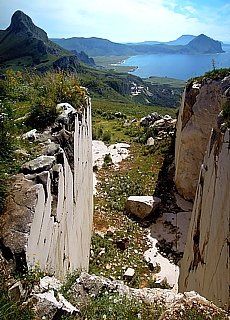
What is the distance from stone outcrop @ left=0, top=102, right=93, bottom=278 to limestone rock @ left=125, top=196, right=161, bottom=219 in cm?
495

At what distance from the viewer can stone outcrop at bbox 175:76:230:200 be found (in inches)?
389

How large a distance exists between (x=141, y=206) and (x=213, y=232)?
5576mm

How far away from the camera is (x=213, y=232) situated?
4332 millimetres

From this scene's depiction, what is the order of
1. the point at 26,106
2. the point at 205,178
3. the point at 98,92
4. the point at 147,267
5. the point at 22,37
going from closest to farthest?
the point at 205,178
the point at 26,106
the point at 147,267
the point at 98,92
the point at 22,37

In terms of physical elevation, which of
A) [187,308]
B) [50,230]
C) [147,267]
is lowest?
[147,267]

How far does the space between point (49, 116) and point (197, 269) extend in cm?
397

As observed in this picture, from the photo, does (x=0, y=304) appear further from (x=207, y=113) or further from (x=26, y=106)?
(x=207, y=113)

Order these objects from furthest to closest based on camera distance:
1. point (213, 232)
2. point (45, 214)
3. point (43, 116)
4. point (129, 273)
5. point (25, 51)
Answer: point (25, 51)
point (129, 273)
point (43, 116)
point (213, 232)
point (45, 214)

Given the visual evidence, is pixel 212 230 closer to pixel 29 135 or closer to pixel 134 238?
pixel 29 135

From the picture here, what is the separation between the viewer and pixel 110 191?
11312 millimetres

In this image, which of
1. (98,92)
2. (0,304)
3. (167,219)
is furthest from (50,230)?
(98,92)

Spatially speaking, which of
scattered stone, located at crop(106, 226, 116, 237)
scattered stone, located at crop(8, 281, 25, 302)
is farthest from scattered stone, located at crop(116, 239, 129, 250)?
scattered stone, located at crop(8, 281, 25, 302)

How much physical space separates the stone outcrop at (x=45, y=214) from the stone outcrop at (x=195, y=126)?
6.50 metres

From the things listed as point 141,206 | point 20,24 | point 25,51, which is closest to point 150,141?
point 141,206
